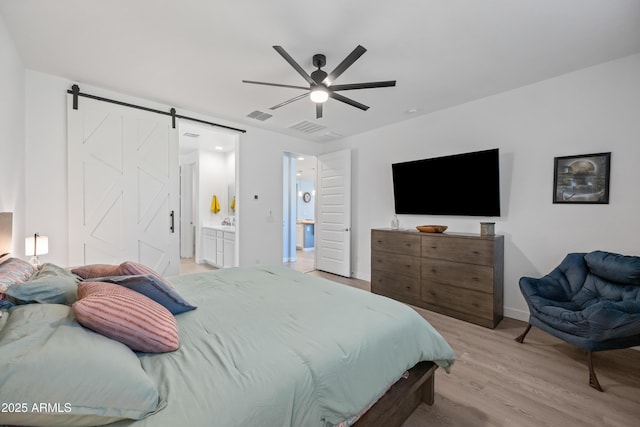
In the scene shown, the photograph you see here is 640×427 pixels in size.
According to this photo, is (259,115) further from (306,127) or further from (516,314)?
(516,314)

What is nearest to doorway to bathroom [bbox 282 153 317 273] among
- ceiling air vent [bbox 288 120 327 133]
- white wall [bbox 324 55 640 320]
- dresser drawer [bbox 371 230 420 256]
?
ceiling air vent [bbox 288 120 327 133]

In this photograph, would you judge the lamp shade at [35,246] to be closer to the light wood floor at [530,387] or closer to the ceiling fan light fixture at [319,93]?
the ceiling fan light fixture at [319,93]

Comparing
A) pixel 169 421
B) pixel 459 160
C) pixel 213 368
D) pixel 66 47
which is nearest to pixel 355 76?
pixel 459 160

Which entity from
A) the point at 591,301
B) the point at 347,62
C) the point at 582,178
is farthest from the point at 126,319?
the point at 582,178

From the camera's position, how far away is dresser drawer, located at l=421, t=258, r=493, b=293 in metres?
2.99

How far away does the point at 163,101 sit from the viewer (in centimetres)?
355

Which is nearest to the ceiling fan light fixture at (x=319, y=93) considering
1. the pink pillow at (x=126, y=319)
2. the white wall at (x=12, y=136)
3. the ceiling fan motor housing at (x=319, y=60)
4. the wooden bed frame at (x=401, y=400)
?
the ceiling fan motor housing at (x=319, y=60)

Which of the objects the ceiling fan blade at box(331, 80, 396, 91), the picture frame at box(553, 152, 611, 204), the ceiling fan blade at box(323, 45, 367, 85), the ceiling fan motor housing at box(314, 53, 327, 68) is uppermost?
the ceiling fan motor housing at box(314, 53, 327, 68)

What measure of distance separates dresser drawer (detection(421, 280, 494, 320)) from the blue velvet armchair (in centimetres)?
41

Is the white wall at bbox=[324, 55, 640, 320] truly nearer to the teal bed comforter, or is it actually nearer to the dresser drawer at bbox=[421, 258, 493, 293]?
the dresser drawer at bbox=[421, 258, 493, 293]

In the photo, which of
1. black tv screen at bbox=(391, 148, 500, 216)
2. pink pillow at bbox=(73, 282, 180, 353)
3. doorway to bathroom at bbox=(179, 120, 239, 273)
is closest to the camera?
pink pillow at bbox=(73, 282, 180, 353)

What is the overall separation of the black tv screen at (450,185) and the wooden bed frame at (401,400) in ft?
7.87

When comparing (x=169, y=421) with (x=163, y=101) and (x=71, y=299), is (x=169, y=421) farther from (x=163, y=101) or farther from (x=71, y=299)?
(x=163, y=101)

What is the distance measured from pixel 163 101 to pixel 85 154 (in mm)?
1119
